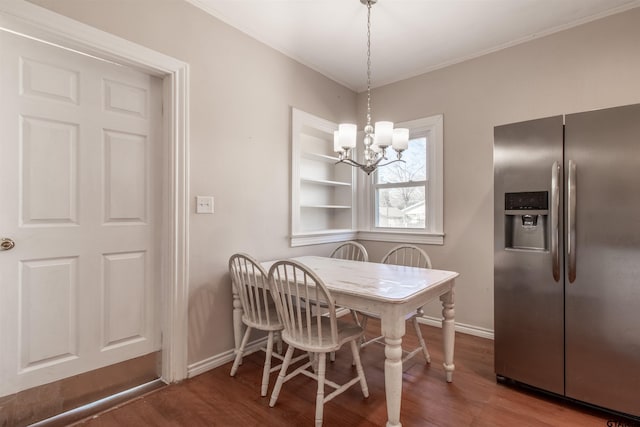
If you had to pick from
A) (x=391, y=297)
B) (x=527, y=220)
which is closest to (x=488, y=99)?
(x=527, y=220)

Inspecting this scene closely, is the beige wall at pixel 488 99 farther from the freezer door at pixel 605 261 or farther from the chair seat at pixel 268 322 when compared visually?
the chair seat at pixel 268 322

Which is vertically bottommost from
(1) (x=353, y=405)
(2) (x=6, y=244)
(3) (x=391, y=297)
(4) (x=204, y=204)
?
(1) (x=353, y=405)

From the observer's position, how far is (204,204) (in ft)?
7.39

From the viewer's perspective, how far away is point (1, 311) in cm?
160

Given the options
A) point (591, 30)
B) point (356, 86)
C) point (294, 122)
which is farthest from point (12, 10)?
point (591, 30)

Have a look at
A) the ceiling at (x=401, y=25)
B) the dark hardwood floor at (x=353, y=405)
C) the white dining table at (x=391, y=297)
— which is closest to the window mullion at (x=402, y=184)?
the ceiling at (x=401, y=25)

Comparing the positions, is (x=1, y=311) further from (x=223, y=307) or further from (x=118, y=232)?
(x=223, y=307)

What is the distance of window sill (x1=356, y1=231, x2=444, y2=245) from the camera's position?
3170 millimetres

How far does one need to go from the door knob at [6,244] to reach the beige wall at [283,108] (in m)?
0.90

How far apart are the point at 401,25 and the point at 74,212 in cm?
265

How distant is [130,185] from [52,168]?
1.29 ft

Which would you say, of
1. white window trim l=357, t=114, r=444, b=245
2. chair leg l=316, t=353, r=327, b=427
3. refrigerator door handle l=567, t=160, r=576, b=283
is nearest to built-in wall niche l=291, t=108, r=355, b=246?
white window trim l=357, t=114, r=444, b=245

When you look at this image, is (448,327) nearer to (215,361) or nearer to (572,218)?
(572,218)

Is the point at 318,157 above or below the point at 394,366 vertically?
above
